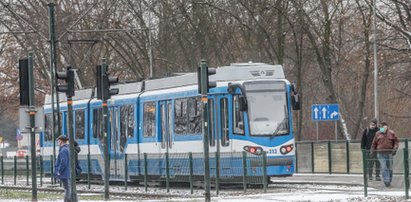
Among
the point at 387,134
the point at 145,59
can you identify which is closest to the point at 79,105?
the point at 387,134

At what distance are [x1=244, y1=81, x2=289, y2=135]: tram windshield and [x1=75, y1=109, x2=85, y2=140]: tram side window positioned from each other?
35.6 feet

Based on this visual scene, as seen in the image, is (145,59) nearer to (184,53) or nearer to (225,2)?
(184,53)

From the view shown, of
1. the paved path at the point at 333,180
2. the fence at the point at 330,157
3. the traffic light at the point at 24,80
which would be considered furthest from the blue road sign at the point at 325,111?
the traffic light at the point at 24,80

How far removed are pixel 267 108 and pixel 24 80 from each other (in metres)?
7.63

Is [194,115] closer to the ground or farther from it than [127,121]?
farther from it

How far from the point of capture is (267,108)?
31828 millimetres

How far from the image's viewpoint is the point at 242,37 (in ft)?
184

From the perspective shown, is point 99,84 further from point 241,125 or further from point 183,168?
point 183,168

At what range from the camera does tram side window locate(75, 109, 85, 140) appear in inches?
1617

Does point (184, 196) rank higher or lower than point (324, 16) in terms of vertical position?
lower

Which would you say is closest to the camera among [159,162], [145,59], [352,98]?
[159,162]

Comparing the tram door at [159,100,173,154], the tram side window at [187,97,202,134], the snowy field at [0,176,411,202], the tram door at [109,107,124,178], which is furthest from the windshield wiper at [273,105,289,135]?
the tram door at [109,107,124,178]

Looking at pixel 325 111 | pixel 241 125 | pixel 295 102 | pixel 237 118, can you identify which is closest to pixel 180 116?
pixel 237 118

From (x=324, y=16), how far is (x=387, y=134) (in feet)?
76.6
